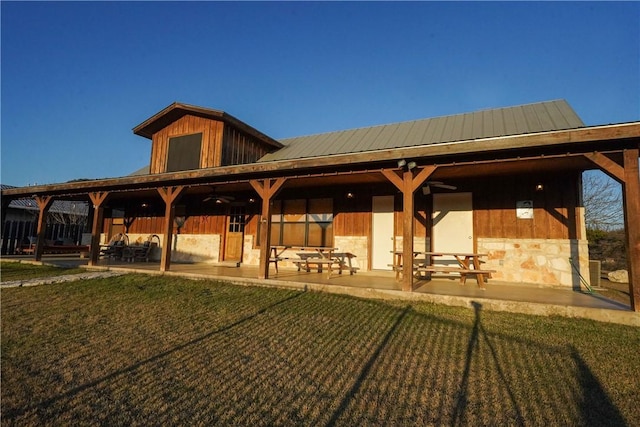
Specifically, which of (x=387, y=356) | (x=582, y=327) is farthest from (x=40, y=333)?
(x=582, y=327)

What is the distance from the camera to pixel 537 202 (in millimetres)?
7555


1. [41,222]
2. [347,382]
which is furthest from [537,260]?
[41,222]

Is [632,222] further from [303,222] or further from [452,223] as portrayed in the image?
[303,222]

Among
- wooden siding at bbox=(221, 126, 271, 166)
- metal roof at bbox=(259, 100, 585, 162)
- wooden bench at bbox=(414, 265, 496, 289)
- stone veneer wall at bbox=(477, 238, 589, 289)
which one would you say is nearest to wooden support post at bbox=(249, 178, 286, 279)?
metal roof at bbox=(259, 100, 585, 162)

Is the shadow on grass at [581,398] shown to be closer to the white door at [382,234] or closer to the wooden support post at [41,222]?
the white door at [382,234]

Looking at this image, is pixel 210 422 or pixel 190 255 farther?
pixel 190 255

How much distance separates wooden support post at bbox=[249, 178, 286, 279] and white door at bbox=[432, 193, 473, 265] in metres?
3.98

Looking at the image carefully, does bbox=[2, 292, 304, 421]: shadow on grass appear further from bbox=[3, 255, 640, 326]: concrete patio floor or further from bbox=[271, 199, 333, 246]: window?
bbox=[271, 199, 333, 246]: window

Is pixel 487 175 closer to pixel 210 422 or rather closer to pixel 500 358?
pixel 500 358

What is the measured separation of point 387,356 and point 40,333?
3.98 meters

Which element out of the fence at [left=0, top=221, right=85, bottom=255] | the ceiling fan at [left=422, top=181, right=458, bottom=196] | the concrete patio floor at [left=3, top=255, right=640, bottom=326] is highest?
the ceiling fan at [left=422, top=181, right=458, bottom=196]

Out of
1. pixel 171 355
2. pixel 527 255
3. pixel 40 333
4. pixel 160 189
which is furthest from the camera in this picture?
pixel 160 189

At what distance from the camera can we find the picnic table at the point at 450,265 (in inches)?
259

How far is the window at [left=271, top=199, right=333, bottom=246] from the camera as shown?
31.9 feet
